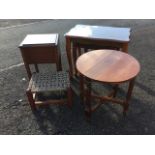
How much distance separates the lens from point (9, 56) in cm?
438

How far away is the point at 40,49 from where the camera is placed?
2.77 m

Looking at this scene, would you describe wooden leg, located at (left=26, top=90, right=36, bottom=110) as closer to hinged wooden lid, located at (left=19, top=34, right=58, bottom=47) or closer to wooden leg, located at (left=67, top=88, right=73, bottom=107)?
wooden leg, located at (left=67, top=88, right=73, bottom=107)

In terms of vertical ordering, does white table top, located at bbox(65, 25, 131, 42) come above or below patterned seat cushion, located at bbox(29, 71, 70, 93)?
above

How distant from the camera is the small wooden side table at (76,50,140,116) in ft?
6.65

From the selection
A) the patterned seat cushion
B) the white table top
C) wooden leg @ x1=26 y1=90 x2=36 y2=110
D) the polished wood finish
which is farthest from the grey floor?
the white table top

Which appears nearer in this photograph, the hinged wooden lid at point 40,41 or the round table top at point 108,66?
the round table top at point 108,66

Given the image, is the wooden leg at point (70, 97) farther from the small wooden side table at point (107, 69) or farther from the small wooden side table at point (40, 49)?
the small wooden side table at point (40, 49)

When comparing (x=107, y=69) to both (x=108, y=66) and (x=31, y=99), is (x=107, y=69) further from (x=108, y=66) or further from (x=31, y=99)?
(x=31, y=99)

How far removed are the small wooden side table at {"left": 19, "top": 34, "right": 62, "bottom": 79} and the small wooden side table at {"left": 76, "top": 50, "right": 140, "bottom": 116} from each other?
1.94 ft

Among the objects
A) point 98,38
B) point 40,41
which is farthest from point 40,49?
point 98,38

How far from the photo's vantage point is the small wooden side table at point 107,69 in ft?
6.65

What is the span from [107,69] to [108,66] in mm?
76

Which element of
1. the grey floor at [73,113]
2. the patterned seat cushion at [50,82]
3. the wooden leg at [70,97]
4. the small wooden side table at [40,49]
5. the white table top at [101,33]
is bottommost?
the grey floor at [73,113]

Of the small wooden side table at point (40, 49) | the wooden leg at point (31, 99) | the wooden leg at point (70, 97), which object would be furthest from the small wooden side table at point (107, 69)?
the wooden leg at point (31, 99)
